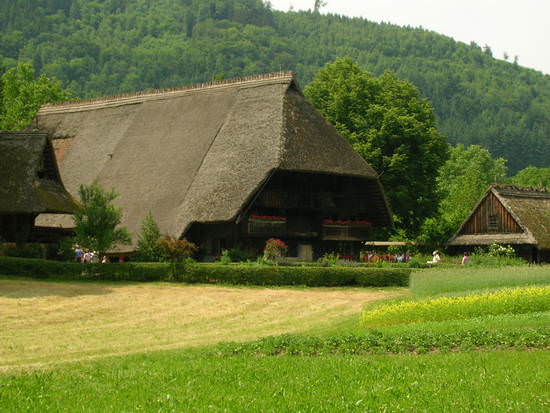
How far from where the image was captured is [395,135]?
6047 centimetres

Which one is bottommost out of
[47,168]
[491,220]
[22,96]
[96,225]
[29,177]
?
[96,225]

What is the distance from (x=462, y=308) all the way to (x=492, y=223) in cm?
3225

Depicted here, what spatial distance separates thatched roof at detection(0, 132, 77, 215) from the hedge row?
336cm

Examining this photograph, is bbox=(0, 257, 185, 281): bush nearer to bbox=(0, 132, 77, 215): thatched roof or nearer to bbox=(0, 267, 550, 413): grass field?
bbox=(0, 132, 77, 215): thatched roof

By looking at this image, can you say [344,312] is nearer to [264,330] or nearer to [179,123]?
[264,330]

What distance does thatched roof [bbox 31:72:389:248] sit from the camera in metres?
45.7

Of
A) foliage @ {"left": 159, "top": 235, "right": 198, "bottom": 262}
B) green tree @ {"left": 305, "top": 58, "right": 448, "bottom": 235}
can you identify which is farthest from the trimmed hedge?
green tree @ {"left": 305, "top": 58, "right": 448, "bottom": 235}

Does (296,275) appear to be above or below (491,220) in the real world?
below

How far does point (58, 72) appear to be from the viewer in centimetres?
15138

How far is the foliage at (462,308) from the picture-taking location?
24.2 metres

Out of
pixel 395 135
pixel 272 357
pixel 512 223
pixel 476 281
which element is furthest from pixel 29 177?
pixel 512 223

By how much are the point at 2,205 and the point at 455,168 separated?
291ft

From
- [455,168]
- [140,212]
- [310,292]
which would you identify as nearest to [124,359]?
[310,292]

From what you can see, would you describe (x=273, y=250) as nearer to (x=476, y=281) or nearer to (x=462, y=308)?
(x=476, y=281)
